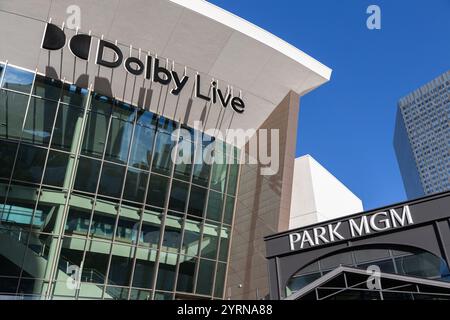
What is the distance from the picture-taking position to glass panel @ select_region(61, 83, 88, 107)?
72.9 ft

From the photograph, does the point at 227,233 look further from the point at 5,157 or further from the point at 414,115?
the point at 414,115

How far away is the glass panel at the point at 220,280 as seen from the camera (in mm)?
23859

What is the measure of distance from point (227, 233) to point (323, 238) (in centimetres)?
834

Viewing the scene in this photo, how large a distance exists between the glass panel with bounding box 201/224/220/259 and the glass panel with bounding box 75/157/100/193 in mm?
7051

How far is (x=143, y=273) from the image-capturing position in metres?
21.8

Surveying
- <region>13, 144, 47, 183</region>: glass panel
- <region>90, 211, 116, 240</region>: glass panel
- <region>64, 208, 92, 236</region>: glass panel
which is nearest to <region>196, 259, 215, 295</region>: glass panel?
<region>90, 211, 116, 240</region>: glass panel

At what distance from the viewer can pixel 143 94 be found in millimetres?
23766

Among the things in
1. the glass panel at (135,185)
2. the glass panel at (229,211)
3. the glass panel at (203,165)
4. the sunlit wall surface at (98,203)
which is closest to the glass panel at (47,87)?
the sunlit wall surface at (98,203)

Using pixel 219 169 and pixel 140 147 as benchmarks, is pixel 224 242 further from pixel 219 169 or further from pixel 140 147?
pixel 140 147

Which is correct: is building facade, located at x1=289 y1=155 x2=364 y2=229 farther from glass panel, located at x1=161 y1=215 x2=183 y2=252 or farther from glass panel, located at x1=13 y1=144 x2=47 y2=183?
glass panel, located at x1=13 y1=144 x2=47 y2=183

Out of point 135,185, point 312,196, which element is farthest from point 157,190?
point 312,196

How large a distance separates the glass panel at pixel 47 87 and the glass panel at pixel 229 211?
11.7 meters
